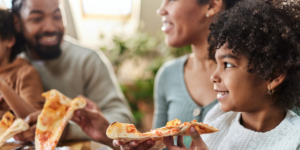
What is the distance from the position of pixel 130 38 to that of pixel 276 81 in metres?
2.46

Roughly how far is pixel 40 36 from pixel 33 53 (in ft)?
0.37

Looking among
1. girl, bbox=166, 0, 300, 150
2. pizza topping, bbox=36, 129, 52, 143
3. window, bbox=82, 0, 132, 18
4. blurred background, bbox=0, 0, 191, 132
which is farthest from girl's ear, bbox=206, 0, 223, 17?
window, bbox=82, 0, 132, 18

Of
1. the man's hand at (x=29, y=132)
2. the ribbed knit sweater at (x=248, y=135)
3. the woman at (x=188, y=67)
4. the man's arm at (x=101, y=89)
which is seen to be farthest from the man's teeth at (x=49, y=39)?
the ribbed knit sweater at (x=248, y=135)

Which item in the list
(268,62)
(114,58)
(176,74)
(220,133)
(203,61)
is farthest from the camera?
(114,58)

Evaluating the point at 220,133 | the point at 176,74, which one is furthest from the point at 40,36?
the point at 220,133

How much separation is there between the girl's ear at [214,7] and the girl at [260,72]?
0.79ft

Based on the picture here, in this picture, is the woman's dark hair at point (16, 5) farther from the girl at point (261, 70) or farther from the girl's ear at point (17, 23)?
the girl at point (261, 70)

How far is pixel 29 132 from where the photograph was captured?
3.20ft

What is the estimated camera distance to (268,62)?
69cm

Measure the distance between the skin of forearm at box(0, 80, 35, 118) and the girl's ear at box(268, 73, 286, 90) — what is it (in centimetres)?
82

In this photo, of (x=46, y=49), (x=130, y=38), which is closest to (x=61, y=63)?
(x=46, y=49)

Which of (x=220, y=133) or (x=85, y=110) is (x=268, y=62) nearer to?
(x=220, y=133)

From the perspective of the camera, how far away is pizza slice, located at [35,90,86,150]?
91 centimetres

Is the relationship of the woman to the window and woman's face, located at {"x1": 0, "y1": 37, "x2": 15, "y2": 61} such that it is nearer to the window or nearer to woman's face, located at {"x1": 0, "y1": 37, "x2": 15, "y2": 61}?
woman's face, located at {"x1": 0, "y1": 37, "x2": 15, "y2": 61}
